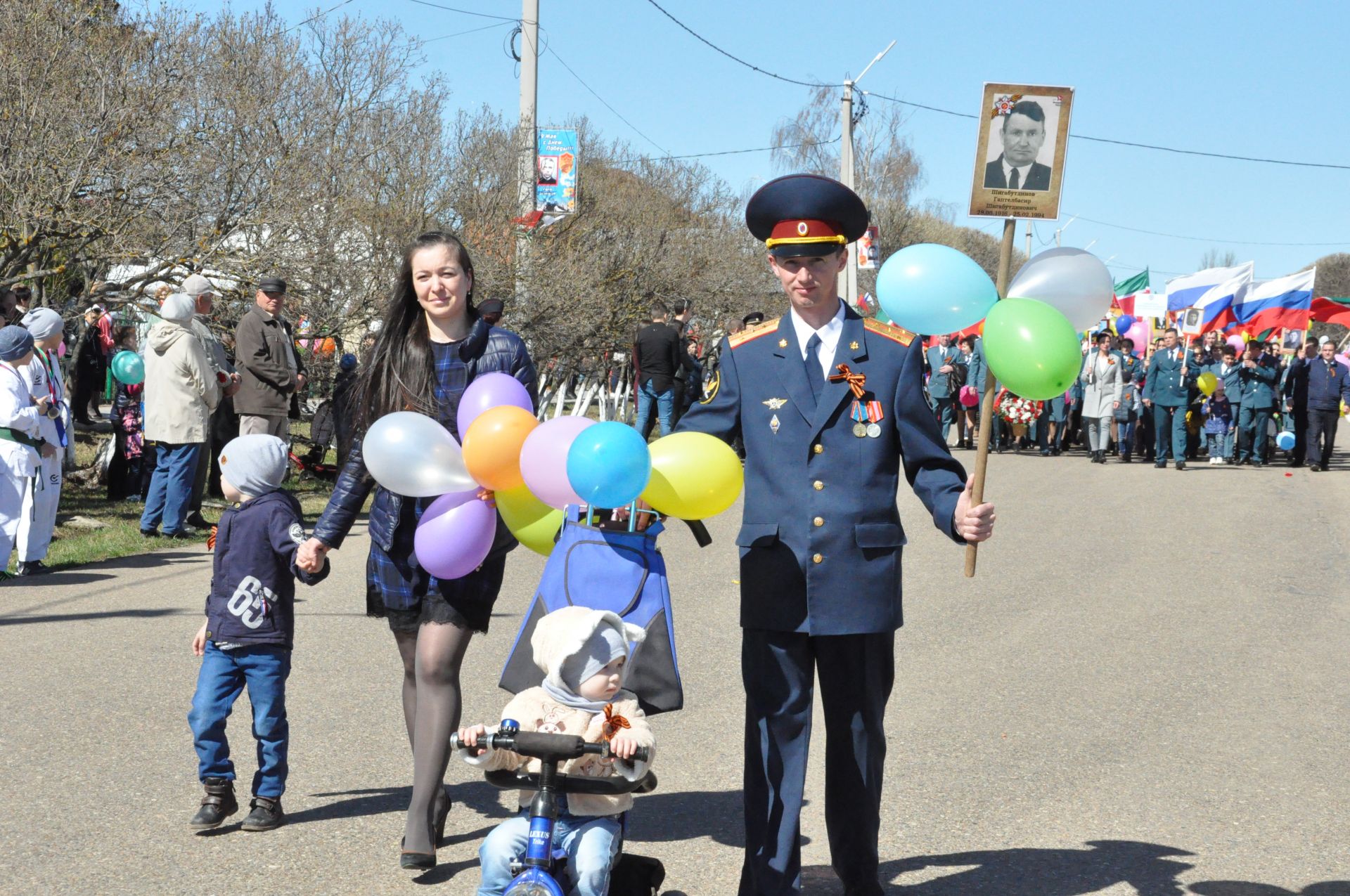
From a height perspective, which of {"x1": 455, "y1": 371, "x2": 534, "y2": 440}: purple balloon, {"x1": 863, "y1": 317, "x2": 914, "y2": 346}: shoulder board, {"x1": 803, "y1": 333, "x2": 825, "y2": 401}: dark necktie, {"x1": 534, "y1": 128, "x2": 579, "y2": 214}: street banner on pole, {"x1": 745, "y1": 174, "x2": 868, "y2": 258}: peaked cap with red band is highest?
{"x1": 534, "y1": 128, "x2": 579, "y2": 214}: street banner on pole

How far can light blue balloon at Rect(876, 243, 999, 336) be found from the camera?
3.91 meters

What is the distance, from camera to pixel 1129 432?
21438 mm

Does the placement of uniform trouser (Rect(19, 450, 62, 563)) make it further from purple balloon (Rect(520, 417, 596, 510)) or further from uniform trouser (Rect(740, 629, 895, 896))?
uniform trouser (Rect(740, 629, 895, 896))

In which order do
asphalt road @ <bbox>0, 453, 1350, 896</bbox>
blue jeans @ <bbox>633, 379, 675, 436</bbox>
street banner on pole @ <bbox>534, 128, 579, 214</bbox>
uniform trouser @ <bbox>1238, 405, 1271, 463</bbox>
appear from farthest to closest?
1. uniform trouser @ <bbox>1238, 405, 1271, 463</bbox>
2. street banner on pole @ <bbox>534, 128, 579, 214</bbox>
3. blue jeans @ <bbox>633, 379, 675, 436</bbox>
4. asphalt road @ <bbox>0, 453, 1350, 896</bbox>

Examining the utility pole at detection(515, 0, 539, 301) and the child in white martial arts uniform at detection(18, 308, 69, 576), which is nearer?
the child in white martial arts uniform at detection(18, 308, 69, 576)

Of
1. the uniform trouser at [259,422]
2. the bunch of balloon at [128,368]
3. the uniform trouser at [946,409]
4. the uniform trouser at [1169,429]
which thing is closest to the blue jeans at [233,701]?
the uniform trouser at [259,422]

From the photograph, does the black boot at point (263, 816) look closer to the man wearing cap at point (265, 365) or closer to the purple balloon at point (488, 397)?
the purple balloon at point (488, 397)

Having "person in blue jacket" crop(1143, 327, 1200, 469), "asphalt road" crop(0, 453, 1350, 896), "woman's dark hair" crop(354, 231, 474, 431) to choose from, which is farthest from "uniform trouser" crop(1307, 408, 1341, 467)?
"woman's dark hair" crop(354, 231, 474, 431)

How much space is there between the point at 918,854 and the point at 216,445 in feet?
33.4

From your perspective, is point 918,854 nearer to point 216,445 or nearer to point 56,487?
point 56,487

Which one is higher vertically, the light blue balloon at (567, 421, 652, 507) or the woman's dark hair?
the woman's dark hair

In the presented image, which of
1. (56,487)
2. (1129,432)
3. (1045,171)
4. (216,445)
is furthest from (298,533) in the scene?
(1129,432)

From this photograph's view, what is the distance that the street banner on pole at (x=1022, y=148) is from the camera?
146 inches

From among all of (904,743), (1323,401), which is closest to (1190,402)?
(1323,401)
